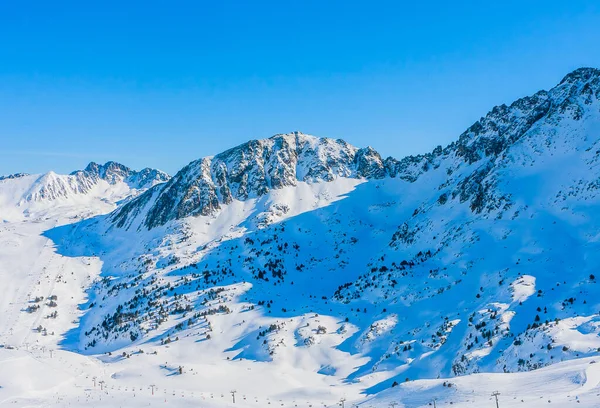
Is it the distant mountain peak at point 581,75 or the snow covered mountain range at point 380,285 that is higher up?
the distant mountain peak at point 581,75

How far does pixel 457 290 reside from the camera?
108812 millimetres

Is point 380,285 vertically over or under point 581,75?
under

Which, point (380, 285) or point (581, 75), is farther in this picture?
point (581, 75)

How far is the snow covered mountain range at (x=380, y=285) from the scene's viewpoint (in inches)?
3268

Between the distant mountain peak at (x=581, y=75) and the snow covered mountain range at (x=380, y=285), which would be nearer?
the snow covered mountain range at (x=380, y=285)

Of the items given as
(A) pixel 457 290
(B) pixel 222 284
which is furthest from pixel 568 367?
(B) pixel 222 284

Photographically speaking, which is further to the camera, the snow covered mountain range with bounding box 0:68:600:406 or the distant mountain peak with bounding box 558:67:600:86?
the distant mountain peak with bounding box 558:67:600:86

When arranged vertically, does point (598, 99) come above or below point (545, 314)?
above

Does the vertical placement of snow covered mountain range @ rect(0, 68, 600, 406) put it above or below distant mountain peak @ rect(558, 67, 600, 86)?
below

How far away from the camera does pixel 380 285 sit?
12725cm

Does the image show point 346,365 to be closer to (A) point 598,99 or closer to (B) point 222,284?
(B) point 222,284

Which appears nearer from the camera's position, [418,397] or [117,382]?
[418,397]

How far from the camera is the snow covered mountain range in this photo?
8300 centimetres

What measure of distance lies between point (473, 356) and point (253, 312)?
62.5 meters
